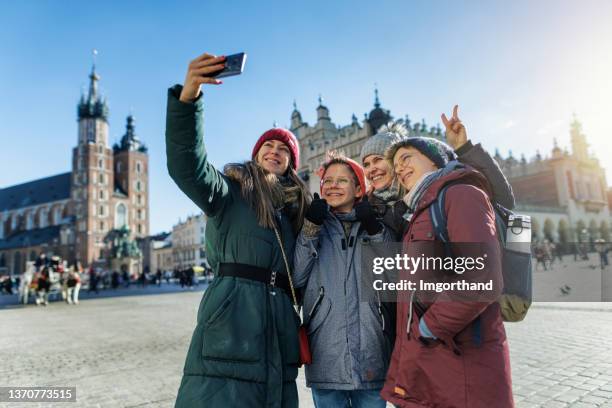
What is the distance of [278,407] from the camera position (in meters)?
2.04

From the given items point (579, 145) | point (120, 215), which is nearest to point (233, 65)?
point (579, 145)

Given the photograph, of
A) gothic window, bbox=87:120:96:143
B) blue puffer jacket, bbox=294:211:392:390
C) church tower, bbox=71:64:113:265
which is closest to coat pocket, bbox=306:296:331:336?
blue puffer jacket, bbox=294:211:392:390

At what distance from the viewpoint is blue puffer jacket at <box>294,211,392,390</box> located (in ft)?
7.43

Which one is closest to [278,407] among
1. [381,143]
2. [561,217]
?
[381,143]

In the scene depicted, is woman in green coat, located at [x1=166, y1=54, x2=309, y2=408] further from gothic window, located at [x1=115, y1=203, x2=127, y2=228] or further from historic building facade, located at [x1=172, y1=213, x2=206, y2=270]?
gothic window, located at [x1=115, y1=203, x2=127, y2=228]

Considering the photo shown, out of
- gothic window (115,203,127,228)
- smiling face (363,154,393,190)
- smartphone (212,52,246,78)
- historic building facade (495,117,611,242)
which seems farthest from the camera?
gothic window (115,203,127,228)

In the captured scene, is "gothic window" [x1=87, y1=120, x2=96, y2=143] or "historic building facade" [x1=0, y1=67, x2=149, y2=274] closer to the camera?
"historic building facade" [x1=0, y1=67, x2=149, y2=274]

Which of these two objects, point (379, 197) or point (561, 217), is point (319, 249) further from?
point (561, 217)

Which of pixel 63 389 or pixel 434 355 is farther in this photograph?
pixel 63 389

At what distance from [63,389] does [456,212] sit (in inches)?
203

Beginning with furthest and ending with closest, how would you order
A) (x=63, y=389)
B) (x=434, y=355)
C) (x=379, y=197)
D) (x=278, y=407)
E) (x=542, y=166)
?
(x=542, y=166) → (x=63, y=389) → (x=379, y=197) → (x=278, y=407) → (x=434, y=355)

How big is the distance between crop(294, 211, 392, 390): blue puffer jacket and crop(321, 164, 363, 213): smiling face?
0.95 feet

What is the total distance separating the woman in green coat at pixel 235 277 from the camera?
1907 millimetres

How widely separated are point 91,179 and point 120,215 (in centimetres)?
903
